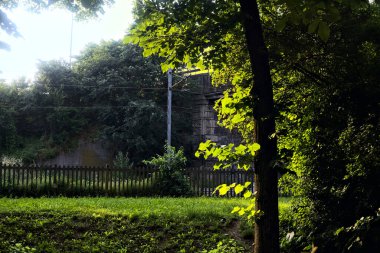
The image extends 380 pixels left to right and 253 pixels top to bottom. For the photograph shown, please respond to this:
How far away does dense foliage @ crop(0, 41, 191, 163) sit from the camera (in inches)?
1184

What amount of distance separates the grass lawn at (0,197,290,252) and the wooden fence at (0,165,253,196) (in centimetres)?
474

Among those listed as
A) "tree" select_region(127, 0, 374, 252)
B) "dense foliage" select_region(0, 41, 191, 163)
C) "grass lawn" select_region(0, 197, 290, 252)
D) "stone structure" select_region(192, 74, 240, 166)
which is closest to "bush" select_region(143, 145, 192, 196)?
"grass lawn" select_region(0, 197, 290, 252)

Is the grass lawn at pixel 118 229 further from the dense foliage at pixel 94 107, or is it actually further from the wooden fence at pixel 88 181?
the dense foliage at pixel 94 107

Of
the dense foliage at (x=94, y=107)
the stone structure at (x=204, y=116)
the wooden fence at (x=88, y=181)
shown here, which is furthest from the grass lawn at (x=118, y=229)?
the stone structure at (x=204, y=116)

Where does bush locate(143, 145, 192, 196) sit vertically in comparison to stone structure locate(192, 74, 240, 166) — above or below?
below

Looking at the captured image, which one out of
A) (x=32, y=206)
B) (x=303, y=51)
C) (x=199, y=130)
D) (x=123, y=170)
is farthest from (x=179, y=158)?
(x=199, y=130)

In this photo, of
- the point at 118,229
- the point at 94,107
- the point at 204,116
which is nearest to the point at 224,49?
the point at 118,229

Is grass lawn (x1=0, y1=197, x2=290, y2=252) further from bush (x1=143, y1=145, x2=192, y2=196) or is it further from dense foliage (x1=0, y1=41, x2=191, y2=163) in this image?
dense foliage (x1=0, y1=41, x2=191, y2=163)

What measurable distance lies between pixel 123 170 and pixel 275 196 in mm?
11896

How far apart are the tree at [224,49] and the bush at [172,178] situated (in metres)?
10.8

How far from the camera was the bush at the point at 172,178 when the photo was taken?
15.0 m

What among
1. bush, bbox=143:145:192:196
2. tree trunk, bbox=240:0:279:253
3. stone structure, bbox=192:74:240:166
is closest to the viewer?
tree trunk, bbox=240:0:279:253

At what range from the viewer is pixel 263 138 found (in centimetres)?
399

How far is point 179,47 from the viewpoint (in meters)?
4.38
